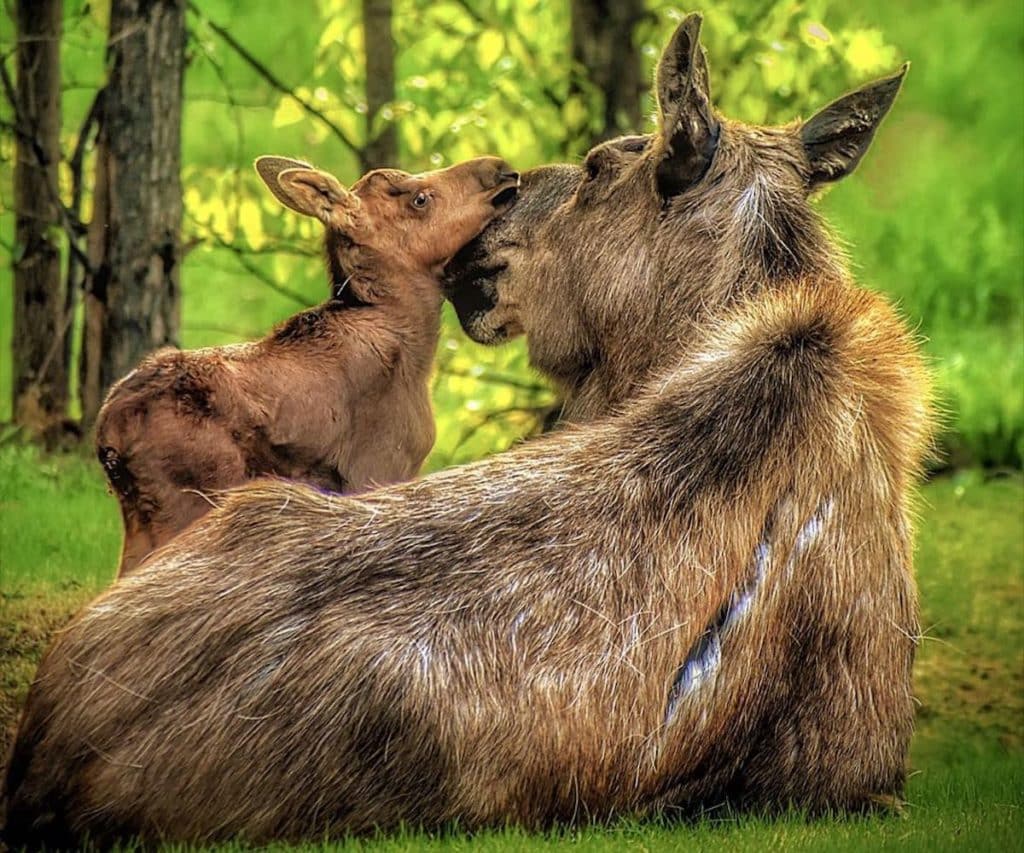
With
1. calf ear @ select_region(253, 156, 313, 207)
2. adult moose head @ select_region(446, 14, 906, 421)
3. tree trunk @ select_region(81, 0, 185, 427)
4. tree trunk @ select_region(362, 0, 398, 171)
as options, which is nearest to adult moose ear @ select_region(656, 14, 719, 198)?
adult moose head @ select_region(446, 14, 906, 421)

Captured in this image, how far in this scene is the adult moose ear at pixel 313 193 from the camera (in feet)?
22.3

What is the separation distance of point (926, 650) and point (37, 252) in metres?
5.27

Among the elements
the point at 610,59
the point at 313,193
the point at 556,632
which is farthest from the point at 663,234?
the point at 610,59

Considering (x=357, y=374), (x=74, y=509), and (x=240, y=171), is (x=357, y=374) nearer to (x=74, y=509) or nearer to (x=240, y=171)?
(x=74, y=509)

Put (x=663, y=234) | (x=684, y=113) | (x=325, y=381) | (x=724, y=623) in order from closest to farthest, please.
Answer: (x=724, y=623), (x=684, y=113), (x=663, y=234), (x=325, y=381)

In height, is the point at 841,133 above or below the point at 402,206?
above

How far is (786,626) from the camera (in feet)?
16.4

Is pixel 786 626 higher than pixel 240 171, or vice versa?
pixel 240 171

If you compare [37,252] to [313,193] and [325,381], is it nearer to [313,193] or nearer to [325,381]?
[313,193]

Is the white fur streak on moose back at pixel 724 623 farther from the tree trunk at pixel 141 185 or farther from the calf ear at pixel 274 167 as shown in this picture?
the tree trunk at pixel 141 185

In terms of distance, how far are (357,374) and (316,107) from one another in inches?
160

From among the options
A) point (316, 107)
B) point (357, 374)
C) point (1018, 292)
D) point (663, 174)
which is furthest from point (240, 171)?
point (1018, 292)

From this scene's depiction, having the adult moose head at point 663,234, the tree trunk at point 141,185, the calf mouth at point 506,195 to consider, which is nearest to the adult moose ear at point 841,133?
the adult moose head at point 663,234

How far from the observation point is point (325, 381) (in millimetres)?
6395
